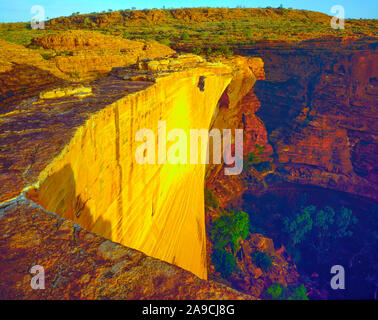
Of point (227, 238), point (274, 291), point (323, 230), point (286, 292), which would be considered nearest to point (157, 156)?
point (227, 238)

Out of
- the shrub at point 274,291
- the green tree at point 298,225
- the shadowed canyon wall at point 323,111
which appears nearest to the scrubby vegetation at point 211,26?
the shadowed canyon wall at point 323,111

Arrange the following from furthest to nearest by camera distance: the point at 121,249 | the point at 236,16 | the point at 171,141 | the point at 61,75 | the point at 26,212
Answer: the point at 236,16 → the point at 61,75 → the point at 171,141 → the point at 26,212 → the point at 121,249

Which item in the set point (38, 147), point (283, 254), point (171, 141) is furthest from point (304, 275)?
point (38, 147)

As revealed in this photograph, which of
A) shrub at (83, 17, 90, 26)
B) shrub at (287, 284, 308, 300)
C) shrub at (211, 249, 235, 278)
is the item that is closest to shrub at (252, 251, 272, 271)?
shrub at (287, 284, 308, 300)

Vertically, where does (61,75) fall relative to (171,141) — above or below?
above

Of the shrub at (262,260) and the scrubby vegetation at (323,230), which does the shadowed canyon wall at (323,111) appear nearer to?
the scrubby vegetation at (323,230)

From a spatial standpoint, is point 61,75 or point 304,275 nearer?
point 61,75

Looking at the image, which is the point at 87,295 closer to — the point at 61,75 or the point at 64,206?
the point at 64,206
